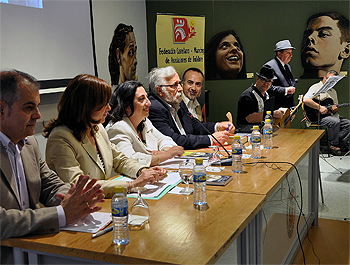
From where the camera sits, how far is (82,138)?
6.57ft

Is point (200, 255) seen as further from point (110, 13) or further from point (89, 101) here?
point (110, 13)

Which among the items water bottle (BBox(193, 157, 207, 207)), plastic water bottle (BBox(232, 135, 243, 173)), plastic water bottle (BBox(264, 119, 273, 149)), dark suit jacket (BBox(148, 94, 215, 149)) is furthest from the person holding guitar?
water bottle (BBox(193, 157, 207, 207))

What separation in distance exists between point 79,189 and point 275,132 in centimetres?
259

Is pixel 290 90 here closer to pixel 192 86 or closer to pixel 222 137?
pixel 192 86

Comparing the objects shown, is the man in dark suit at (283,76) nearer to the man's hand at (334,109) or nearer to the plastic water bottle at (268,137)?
the man's hand at (334,109)

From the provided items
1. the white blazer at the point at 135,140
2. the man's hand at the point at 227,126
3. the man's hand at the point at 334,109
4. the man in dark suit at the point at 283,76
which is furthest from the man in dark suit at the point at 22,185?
the man's hand at the point at 334,109

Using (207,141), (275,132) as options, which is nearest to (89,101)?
(207,141)

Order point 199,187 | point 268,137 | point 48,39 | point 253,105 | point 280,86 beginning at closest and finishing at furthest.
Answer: point 199,187
point 268,137
point 48,39
point 253,105
point 280,86

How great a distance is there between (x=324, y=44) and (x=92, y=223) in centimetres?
553

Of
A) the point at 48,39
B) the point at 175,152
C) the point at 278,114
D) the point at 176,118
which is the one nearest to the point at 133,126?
the point at 175,152

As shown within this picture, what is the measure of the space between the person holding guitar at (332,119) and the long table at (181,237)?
154 inches

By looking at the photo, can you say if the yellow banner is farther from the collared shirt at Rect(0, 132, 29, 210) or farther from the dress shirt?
the collared shirt at Rect(0, 132, 29, 210)

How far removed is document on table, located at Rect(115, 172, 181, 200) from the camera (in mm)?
1855

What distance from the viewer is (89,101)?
6.66ft
